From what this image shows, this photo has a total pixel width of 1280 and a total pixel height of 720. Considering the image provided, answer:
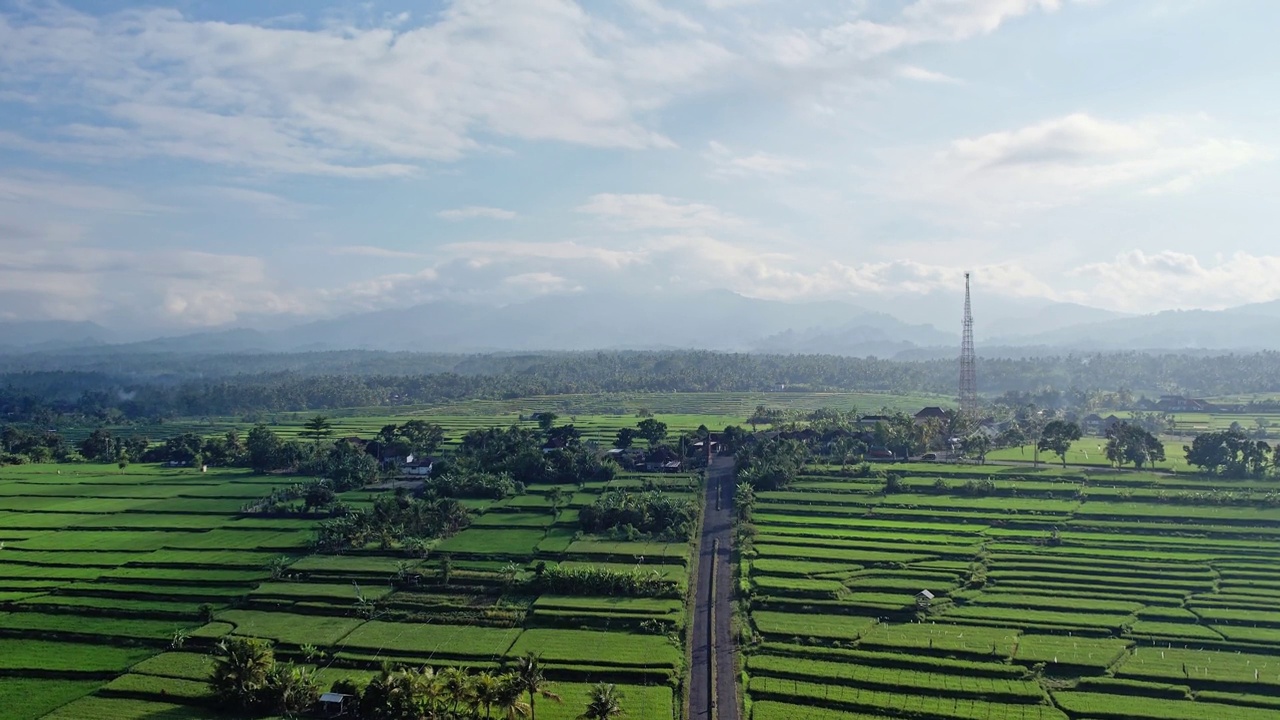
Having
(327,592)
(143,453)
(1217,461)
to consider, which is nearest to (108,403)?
(143,453)

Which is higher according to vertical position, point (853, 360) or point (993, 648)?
point (853, 360)

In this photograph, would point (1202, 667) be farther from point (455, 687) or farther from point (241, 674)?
point (241, 674)

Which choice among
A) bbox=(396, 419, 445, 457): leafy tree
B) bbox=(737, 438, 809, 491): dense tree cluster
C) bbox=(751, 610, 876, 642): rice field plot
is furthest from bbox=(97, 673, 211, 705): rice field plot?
bbox=(396, 419, 445, 457): leafy tree

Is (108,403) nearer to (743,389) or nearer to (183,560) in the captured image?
(743,389)

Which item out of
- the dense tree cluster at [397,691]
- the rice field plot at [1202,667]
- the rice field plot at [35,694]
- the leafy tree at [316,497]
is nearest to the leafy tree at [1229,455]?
the rice field plot at [1202,667]

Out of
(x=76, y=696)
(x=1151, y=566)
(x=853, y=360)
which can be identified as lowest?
(x=76, y=696)
